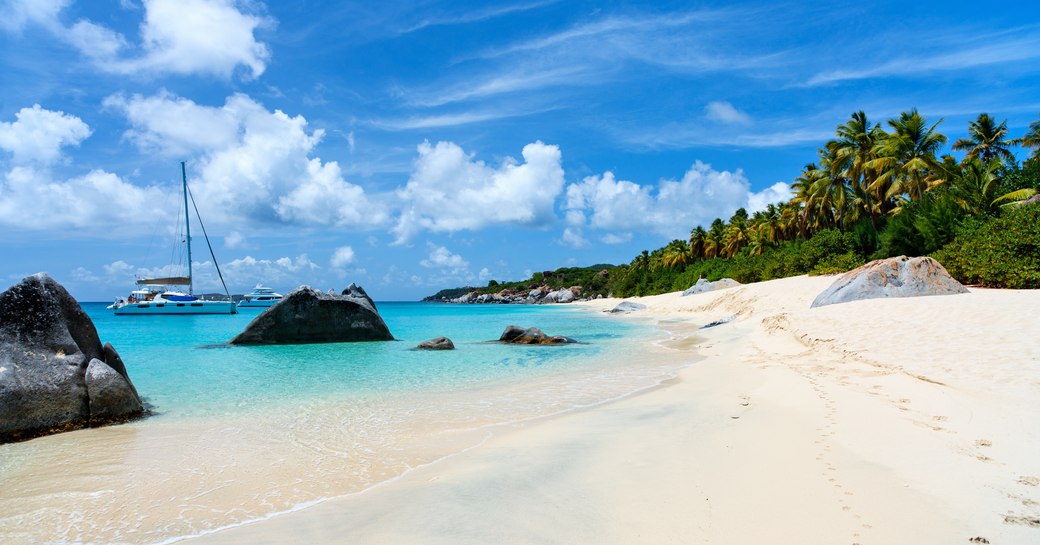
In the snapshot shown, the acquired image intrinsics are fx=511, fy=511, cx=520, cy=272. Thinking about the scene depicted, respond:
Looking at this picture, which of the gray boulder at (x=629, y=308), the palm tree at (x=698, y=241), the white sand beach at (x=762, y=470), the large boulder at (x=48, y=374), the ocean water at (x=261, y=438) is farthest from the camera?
the palm tree at (x=698, y=241)

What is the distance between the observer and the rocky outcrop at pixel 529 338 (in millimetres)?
22503

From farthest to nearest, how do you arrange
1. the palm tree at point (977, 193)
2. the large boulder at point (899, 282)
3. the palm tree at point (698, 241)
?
the palm tree at point (698, 241), the palm tree at point (977, 193), the large boulder at point (899, 282)

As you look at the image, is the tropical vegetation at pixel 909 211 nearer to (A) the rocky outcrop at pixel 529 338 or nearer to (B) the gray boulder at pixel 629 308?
(B) the gray boulder at pixel 629 308

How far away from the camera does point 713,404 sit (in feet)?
28.9

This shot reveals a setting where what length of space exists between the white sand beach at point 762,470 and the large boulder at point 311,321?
17.0 metres

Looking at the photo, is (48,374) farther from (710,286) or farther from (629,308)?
(710,286)

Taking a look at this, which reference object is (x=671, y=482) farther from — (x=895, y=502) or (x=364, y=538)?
(x=364, y=538)

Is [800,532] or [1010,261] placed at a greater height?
[1010,261]

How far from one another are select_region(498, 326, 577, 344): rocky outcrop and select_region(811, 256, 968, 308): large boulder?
10.8m

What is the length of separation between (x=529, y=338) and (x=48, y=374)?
16.7m

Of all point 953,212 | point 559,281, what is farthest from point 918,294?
point 559,281

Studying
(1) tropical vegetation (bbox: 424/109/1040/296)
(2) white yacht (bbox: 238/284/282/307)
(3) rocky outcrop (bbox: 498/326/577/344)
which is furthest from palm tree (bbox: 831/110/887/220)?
(2) white yacht (bbox: 238/284/282/307)

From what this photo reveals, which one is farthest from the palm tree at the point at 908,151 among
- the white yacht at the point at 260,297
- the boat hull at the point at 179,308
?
the white yacht at the point at 260,297

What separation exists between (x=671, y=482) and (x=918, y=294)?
1781 centimetres
